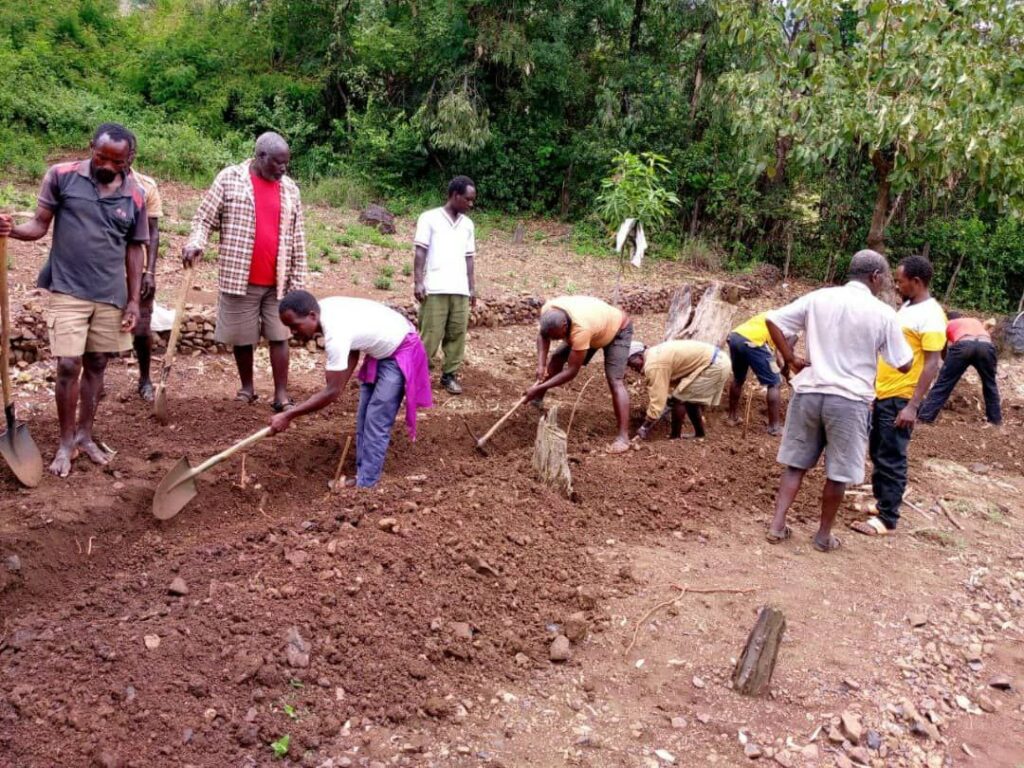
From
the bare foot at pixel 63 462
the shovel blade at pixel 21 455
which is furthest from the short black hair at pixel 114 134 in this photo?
the bare foot at pixel 63 462

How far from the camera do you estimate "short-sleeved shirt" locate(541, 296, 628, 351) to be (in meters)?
5.64

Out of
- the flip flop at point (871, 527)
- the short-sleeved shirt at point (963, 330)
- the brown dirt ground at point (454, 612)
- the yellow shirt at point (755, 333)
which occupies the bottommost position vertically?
the brown dirt ground at point (454, 612)

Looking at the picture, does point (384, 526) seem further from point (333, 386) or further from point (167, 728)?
point (167, 728)

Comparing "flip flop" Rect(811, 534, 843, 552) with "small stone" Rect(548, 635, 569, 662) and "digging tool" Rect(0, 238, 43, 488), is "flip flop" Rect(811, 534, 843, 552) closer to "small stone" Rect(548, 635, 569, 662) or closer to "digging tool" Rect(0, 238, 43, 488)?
"small stone" Rect(548, 635, 569, 662)

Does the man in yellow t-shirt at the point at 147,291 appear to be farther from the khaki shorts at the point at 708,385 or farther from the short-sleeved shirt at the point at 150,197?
the khaki shorts at the point at 708,385

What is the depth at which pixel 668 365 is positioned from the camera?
632cm

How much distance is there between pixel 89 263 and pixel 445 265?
2.74 metres

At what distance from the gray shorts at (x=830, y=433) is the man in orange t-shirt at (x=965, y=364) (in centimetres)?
386

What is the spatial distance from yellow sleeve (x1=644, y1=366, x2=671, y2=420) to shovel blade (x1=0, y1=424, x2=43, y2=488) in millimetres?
4030

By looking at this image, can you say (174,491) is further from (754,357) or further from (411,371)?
(754,357)

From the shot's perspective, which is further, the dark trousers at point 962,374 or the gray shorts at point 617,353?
the dark trousers at point 962,374

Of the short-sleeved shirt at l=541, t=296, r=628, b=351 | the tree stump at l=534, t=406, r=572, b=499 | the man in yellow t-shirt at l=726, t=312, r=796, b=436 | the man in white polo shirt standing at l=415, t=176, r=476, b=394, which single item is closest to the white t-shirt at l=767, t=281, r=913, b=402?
the tree stump at l=534, t=406, r=572, b=499

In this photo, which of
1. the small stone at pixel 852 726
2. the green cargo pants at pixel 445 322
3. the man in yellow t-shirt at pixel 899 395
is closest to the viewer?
the small stone at pixel 852 726

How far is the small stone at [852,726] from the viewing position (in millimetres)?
3279
